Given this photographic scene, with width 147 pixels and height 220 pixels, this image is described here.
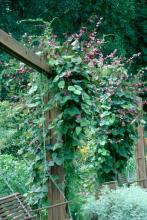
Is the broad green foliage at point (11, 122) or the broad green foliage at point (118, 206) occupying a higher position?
the broad green foliage at point (11, 122)

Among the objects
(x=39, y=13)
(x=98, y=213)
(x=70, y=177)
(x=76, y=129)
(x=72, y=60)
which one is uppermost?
(x=39, y=13)

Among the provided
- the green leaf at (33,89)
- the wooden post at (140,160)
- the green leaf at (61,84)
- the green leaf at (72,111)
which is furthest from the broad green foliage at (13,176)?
the green leaf at (61,84)

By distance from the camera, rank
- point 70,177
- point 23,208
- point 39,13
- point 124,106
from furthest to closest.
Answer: point 39,13, point 124,106, point 70,177, point 23,208

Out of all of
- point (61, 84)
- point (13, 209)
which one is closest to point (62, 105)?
point (61, 84)

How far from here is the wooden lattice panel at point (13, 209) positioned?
2648 millimetres

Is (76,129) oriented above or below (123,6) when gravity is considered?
below

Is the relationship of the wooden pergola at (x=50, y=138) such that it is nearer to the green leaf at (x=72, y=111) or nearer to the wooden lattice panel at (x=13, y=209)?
the green leaf at (x=72, y=111)

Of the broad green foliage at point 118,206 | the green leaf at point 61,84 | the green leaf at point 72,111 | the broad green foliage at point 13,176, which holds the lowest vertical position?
the broad green foliage at point 118,206

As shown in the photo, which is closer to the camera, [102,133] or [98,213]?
[98,213]

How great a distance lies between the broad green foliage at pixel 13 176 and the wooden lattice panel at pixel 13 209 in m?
1.62

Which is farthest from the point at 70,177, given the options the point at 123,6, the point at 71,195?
the point at 123,6

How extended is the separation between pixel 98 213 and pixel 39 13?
7.49 meters

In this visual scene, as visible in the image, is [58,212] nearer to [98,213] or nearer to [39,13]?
[98,213]

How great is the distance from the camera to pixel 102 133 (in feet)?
14.1
